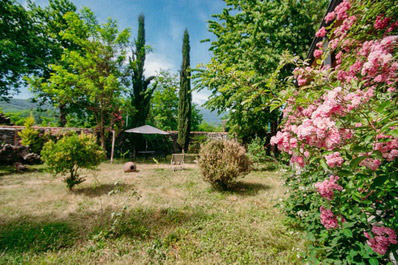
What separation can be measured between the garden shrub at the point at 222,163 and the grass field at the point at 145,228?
1.37 ft

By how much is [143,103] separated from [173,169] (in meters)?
7.39

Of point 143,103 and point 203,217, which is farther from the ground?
point 143,103

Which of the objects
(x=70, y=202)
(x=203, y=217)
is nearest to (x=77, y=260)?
(x=203, y=217)

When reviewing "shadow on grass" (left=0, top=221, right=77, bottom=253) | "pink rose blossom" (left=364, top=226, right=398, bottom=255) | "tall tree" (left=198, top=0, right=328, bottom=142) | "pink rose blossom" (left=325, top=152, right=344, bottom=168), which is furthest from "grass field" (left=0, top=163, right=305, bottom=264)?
"tall tree" (left=198, top=0, right=328, bottom=142)

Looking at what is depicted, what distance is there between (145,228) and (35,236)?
184 cm

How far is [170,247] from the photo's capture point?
2.75m

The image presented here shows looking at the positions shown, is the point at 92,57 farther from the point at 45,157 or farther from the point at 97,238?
the point at 97,238

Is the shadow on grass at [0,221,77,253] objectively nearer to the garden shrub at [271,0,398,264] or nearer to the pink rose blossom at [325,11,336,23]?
the garden shrub at [271,0,398,264]

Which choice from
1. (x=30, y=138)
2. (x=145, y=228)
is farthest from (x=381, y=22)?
(x=30, y=138)

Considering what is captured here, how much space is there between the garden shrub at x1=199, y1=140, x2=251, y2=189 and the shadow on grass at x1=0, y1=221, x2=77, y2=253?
340 cm

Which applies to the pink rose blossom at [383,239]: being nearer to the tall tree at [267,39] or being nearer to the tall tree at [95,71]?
the tall tree at [267,39]

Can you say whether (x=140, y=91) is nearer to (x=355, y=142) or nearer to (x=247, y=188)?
(x=247, y=188)

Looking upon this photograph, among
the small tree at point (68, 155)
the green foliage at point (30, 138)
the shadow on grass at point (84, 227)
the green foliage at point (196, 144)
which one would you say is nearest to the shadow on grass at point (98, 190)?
the small tree at point (68, 155)

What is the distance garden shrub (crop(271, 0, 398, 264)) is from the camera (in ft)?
3.74
